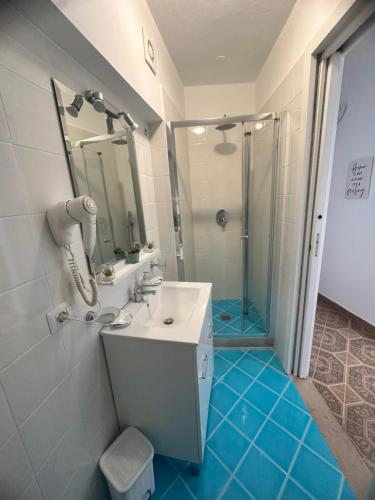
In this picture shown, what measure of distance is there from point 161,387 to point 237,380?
0.88m

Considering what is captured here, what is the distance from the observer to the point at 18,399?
22.1 inches

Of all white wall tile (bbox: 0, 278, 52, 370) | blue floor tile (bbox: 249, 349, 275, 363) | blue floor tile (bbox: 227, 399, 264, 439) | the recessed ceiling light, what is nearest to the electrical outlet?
white wall tile (bbox: 0, 278, 52, 370)

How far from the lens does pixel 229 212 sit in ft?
7.70

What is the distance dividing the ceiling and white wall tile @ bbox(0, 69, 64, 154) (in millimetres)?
1137

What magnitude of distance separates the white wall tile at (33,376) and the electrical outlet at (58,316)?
1.4 inches

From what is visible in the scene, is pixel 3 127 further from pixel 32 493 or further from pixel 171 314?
pixel 171 314

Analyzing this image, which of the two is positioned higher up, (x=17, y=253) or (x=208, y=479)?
(x=17, y=253)

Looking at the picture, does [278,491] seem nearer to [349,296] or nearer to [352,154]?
[349,296]

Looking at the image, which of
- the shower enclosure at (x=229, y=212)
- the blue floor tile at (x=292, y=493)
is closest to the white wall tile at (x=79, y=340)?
the shower enclosure at (x=229, y=212)

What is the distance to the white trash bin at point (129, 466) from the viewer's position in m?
0.84

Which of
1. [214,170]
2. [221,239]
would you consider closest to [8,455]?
[221,239]

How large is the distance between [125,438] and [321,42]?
2178mm

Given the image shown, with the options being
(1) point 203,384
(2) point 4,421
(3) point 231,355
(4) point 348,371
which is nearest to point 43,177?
(2) point 4,421

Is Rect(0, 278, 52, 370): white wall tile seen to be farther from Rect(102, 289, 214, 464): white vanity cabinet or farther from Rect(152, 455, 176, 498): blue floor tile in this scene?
Rect(152, 455, 176, 498): blue floor tile
